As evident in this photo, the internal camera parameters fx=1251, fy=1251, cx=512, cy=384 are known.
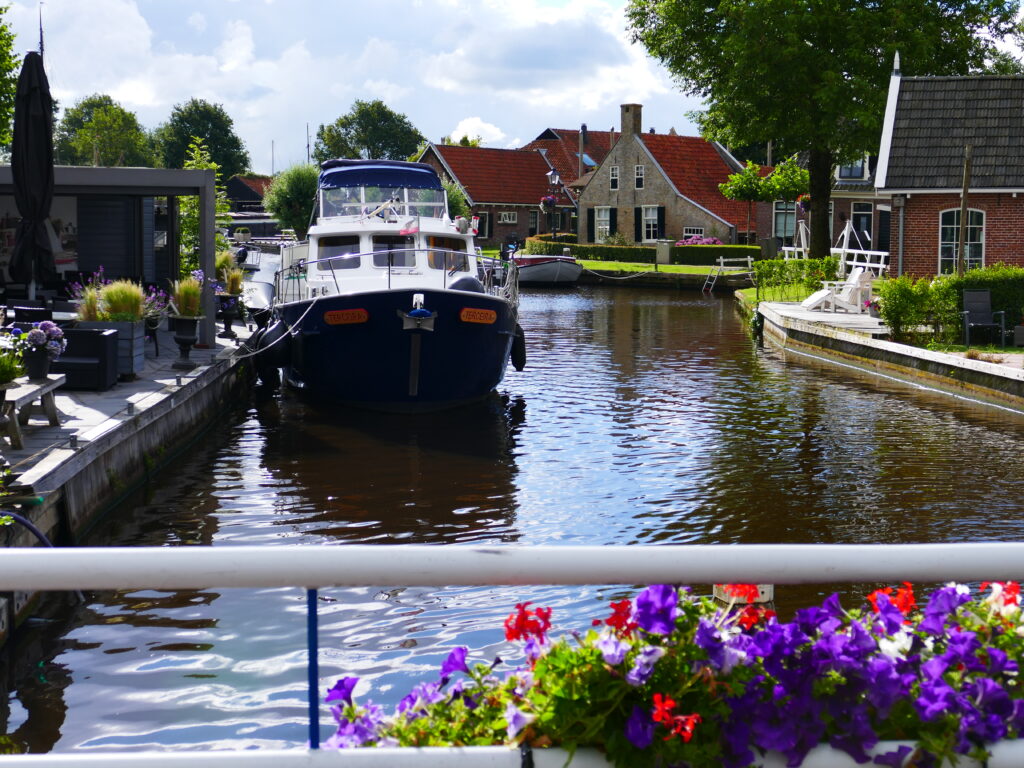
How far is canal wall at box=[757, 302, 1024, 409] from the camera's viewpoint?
16.5 meters

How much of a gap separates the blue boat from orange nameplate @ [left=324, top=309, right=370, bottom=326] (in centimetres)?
1

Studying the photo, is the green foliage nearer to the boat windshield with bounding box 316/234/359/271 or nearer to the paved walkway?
the boat windshield with bounding box 316/234/359/271

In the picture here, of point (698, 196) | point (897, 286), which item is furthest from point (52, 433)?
point (698, 196)

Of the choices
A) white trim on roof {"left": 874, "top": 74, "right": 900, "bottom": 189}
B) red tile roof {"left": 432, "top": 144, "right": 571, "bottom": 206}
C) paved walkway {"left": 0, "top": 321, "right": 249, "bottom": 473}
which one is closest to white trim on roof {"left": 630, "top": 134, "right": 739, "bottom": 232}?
red tile roof {"left": 432, "top": 144, "right": 571, "bottom": 206}

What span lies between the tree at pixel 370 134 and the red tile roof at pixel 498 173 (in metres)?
42.9

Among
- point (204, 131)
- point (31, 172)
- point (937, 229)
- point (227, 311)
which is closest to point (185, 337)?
point (31, 172)

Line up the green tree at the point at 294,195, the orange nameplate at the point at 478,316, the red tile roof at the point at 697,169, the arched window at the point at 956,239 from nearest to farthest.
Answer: the orange nameplate at the point at 478,316 → the arched window at the point at 956,239 → the green tree at the point at 294,195 → the red tile roof at the point at 697,169

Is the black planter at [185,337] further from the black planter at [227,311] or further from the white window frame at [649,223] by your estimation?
the white window frame at [649,223]

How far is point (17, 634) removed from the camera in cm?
761

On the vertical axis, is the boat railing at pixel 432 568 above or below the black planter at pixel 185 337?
above

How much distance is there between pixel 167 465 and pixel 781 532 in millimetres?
6384

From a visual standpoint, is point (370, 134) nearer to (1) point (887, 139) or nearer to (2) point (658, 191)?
(2) point (658, 191)

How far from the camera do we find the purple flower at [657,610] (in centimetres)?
265

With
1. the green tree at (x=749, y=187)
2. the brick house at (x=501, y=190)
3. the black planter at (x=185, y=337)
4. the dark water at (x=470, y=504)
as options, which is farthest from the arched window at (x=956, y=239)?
the brick house at (x=501, y=190)
